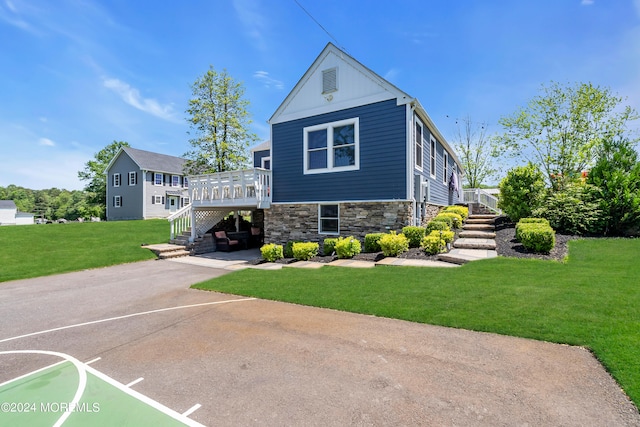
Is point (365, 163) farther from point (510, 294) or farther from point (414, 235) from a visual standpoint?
point (510, 294)

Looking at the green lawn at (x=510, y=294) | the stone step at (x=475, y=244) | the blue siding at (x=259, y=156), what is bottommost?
the green lawn at (x=510, y=294)

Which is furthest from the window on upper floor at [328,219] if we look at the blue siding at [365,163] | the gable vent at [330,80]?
the gable vent at [330,80]

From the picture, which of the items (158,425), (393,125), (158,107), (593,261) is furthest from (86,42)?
(593,261)

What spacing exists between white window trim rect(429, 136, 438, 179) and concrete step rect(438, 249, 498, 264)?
4.91 metres

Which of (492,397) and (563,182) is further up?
(563,182)

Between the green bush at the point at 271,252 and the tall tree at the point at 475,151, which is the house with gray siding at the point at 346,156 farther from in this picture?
the tall tree at the point at 475,151

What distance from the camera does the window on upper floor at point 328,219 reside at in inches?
464

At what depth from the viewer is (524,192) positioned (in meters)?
12.4

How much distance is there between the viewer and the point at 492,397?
2.58 metres

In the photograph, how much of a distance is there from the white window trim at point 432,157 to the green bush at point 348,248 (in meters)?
5.64

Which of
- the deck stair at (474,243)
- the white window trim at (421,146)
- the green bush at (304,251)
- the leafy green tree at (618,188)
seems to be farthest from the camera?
the white window trim at (421,146)

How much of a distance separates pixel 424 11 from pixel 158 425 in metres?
12.4

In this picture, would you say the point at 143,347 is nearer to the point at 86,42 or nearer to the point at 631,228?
the point at 86,42

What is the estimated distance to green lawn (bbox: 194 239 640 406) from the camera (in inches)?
144
